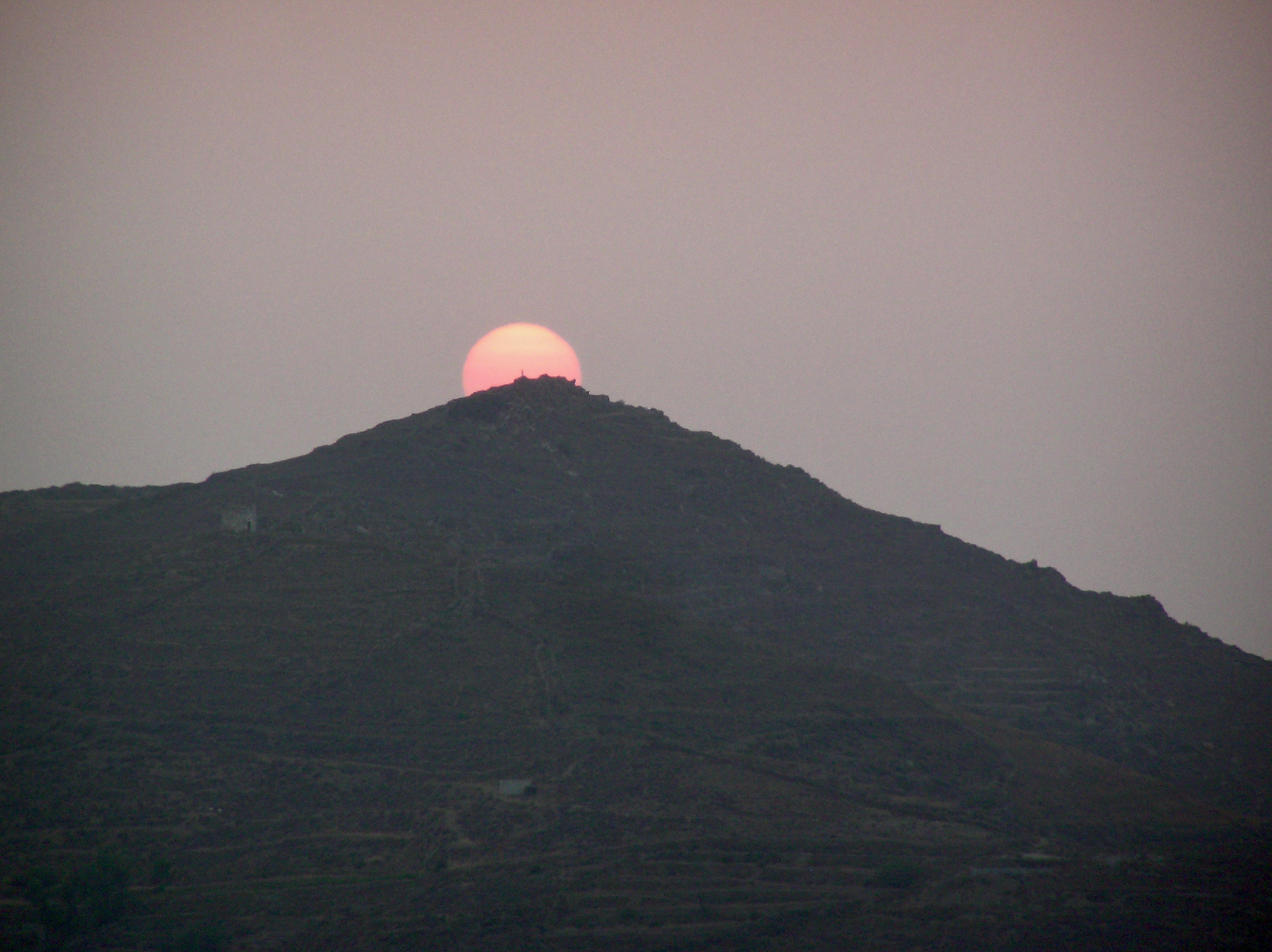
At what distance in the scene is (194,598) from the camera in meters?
67.0

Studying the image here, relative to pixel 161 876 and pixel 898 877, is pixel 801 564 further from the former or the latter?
pixel 161 876

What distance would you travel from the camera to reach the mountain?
162ft

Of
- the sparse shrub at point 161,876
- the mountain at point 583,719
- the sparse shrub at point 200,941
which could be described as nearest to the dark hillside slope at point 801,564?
the mountain at point 583,719

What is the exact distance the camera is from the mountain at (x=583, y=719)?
49.2 metres

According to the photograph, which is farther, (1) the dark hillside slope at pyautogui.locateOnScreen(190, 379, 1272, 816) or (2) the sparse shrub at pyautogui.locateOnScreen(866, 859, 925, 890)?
(1) the dark hillside slope at pyautogui.locateOnScreen(190, 379, 1272, 816)

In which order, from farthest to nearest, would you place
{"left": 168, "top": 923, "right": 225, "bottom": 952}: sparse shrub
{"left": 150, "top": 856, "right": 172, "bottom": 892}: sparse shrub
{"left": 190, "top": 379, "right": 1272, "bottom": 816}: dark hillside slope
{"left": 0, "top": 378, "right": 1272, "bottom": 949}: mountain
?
{"left": 190, "top": 379, "right": 1272, "bottom": 816}: dark hillside slope, {"left": 150, "top": 856, "right": 172, "bottom": 892}: sparse shrub, {"left": 0, "top": 378, "right": 1272, "bottom": 949}: mountain, {"left": 168, "top": 923, "right": 225, "bottom": 952}: sparse shrub

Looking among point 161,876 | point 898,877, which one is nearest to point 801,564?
point 898,877

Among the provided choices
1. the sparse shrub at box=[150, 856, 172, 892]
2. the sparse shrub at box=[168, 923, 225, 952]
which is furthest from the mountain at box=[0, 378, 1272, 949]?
the sparse shrub at box=[150, 856, 172, 892]

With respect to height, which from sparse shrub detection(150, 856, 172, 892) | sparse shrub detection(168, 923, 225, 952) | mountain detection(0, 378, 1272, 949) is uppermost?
mountain detection(0, 378, 1272, 949)

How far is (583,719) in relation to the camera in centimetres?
6125

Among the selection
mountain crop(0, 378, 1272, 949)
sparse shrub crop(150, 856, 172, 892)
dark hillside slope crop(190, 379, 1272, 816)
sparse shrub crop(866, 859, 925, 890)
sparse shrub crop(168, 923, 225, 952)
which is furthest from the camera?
dark hillside slope crop(190, 379, 1272, 816)

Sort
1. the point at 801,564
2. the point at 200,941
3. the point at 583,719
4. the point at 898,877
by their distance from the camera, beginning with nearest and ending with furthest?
the point at 200,941 → the point at 898,877 → the point at 583,719 → the point at 801,564

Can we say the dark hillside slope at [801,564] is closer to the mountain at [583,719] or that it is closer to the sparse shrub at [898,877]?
the mountain at [583,719]

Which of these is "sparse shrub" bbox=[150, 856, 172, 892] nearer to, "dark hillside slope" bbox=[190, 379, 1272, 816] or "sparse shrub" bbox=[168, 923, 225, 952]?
"sparse shrub" bbox=[168, 923, 225, 952]
